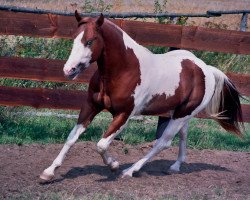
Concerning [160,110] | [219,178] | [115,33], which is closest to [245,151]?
[219,178]

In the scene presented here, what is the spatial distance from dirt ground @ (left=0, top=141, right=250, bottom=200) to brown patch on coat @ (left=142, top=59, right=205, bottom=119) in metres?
0.71

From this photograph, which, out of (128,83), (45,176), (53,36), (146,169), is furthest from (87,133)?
(45,176)

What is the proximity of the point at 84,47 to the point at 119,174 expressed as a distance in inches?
62.6

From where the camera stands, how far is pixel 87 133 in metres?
7.98

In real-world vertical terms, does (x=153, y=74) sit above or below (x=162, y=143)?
above

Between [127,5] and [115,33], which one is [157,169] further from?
[127,5]

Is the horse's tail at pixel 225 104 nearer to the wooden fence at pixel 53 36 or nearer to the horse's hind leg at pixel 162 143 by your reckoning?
the horse's hind leg at pixel 162 143

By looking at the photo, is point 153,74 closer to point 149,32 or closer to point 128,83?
point 128,83

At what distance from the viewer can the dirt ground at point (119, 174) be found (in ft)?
17.8

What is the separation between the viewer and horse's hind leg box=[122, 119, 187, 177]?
628cm

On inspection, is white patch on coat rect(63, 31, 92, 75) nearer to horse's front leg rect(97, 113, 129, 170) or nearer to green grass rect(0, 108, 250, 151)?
horse's front leg rect(97, 113, 129, 170)

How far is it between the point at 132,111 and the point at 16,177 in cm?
131

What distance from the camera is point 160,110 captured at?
641 centimetres

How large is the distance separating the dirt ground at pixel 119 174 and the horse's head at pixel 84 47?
107 centimetres
